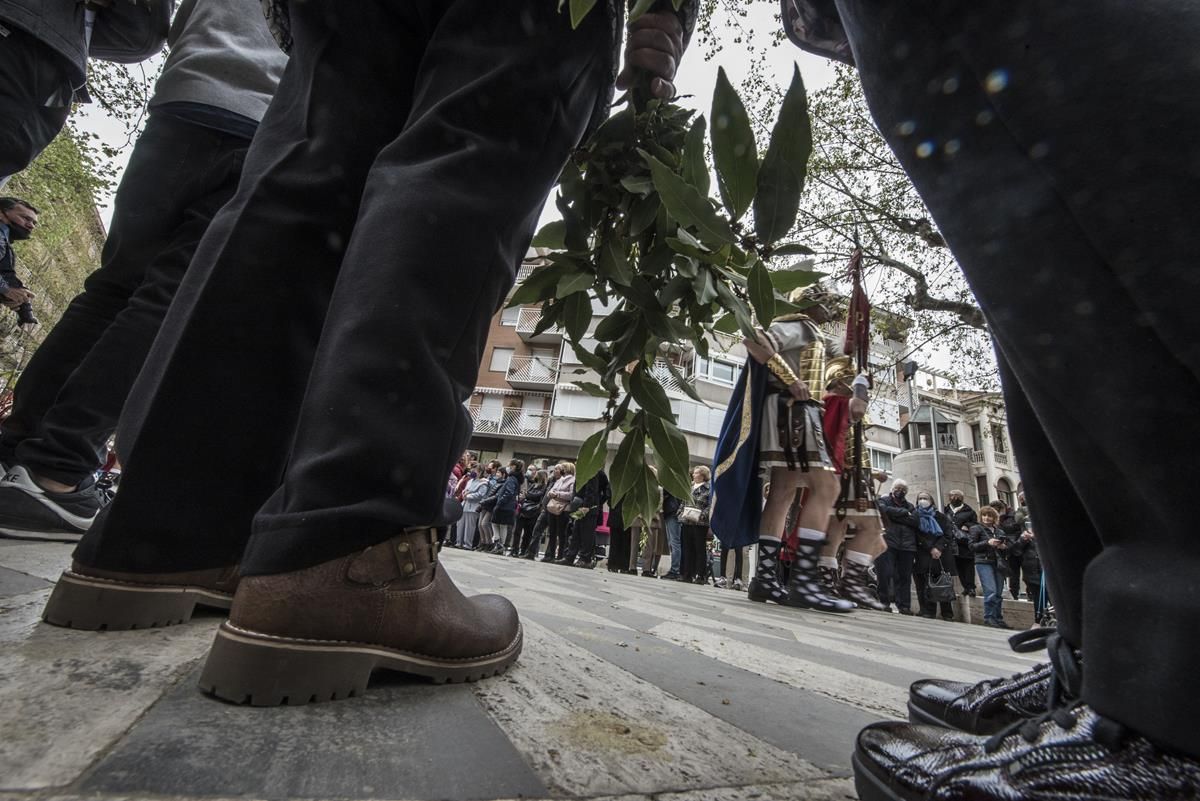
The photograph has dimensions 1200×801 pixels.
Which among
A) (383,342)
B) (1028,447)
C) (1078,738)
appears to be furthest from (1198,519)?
(383,342)

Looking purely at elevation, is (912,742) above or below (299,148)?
below

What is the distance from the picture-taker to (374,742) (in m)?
0.56

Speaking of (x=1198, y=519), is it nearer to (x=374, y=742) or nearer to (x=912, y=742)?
(x=912, y=742)

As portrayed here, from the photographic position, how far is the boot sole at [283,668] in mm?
640

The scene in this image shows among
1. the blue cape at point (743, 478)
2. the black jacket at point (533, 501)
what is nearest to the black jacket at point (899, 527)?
the blue cape at point (743, 478)

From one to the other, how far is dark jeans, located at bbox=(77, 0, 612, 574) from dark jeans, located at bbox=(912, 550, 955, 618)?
8.69 m

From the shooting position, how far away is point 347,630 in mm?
713

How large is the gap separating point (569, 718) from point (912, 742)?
14.6 inches

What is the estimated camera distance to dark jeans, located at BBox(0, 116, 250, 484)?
6.06 ft

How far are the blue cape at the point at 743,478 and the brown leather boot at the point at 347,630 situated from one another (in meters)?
3.34

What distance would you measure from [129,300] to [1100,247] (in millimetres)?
2388

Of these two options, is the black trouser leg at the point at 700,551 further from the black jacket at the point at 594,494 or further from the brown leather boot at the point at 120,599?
the brown leather boot at the point at 120,599

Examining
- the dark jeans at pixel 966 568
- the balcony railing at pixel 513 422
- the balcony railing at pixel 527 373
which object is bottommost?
the dark jeans at pixel 966 568

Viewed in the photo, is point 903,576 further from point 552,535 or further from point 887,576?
point 552,535
